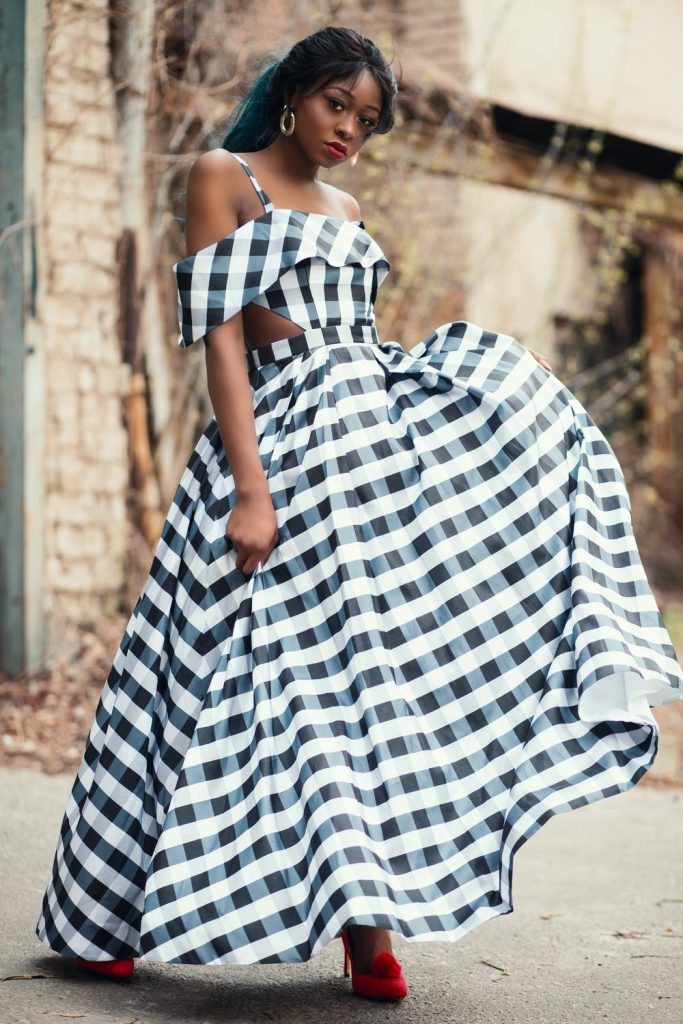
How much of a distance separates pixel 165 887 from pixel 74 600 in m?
3.13

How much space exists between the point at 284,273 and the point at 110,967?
1.34 metres

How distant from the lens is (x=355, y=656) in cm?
205

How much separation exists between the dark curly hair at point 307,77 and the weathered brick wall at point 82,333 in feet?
8.75

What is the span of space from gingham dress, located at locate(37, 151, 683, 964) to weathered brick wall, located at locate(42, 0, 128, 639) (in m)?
2.74

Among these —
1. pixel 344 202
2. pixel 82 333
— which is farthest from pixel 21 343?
pixel 344 202

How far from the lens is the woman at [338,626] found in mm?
1980

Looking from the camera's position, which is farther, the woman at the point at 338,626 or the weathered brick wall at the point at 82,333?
the weathered brick wall at the point at 82,333

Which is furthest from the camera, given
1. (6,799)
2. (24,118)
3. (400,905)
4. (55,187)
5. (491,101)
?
(491,101)

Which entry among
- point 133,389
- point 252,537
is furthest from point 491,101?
point 252,537

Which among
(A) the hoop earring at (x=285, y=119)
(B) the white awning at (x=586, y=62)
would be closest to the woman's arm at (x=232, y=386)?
(A) the hoop earring at (x=285, y=119)

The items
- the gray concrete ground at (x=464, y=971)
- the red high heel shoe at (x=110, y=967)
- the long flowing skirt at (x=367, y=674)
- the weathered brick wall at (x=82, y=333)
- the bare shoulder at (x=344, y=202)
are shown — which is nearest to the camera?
the long flowing skirt at (x=367, y=674)

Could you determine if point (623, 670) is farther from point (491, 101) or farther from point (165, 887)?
point (491, 101)

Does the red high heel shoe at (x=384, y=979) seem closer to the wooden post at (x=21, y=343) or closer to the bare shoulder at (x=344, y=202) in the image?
the bare shoulder at (x=344, y=202)

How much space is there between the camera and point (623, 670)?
2.00 metres
